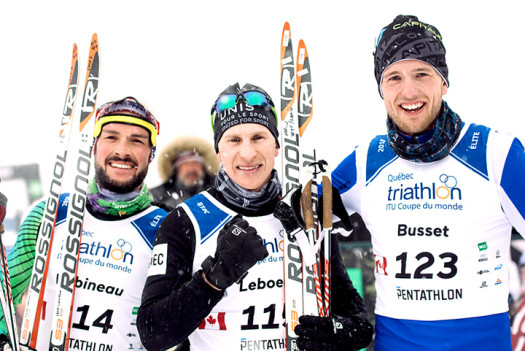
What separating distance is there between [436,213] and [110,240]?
2.00 metres

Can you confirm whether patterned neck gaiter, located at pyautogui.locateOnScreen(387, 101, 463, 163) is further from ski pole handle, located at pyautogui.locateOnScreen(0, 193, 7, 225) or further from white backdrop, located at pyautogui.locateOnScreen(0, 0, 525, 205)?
white backdrop, located at pyautogui.locateOnScreen(0, 0, 525, 205)

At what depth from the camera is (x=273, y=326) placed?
264 centimetres

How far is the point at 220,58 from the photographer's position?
16.5 m

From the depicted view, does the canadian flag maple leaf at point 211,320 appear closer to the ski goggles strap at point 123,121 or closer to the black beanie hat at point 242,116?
the black beanie hat at point 242,116

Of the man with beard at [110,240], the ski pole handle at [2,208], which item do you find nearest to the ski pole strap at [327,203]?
the man with beard at [110,240]

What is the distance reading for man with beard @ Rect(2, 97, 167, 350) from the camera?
2963mm

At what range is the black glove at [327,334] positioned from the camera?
97.3 inches

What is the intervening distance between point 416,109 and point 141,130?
5.95ft

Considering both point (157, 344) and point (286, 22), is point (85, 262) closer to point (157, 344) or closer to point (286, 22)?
point (157, 344)

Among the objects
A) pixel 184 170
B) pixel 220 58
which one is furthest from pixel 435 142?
pixel 220 58

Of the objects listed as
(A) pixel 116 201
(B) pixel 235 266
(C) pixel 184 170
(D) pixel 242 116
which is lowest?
(B) pixel 235 266

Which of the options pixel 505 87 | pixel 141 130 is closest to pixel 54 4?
pixel 505 87

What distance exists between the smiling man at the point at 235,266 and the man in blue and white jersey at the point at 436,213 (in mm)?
316

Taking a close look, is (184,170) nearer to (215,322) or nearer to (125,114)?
(125,114)
